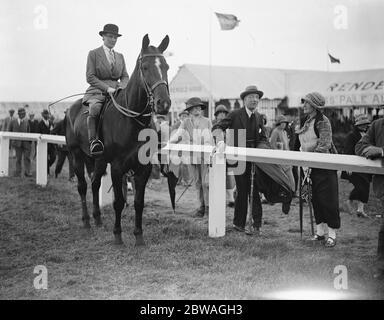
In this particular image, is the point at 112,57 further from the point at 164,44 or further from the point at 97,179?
the point at 97,179

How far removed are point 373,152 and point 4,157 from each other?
967 cm

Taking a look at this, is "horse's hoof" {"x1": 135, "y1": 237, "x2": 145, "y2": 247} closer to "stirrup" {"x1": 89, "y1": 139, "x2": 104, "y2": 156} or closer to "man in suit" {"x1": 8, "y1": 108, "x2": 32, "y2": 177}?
"stirrup" {"x1": 89, "y1": 139, "x2": 104, "y2": 156}

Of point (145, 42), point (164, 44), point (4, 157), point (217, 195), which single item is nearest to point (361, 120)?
point (217, 195)

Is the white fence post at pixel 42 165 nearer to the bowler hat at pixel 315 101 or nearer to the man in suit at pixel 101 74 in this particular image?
the man in suit at pixel 101 74

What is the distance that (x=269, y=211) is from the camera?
8039 mm

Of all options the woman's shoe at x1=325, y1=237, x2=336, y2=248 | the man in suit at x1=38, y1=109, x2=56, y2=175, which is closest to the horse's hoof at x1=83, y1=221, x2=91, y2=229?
the woman's shoe at x1=325, y1=237, x2=336, y2=248

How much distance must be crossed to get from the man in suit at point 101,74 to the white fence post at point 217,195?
146 centimetres

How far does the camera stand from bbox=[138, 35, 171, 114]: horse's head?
4.82 metres

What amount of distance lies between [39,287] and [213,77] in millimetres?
17198

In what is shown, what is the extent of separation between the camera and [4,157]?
37.7ft

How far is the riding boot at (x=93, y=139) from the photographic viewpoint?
575 cm

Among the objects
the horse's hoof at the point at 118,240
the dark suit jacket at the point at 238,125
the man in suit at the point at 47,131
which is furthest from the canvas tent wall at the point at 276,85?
the horse's hoof at the point at 118,240

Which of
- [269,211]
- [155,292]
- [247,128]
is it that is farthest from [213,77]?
[155,292]

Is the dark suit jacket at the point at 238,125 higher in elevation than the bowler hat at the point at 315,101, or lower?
lower
